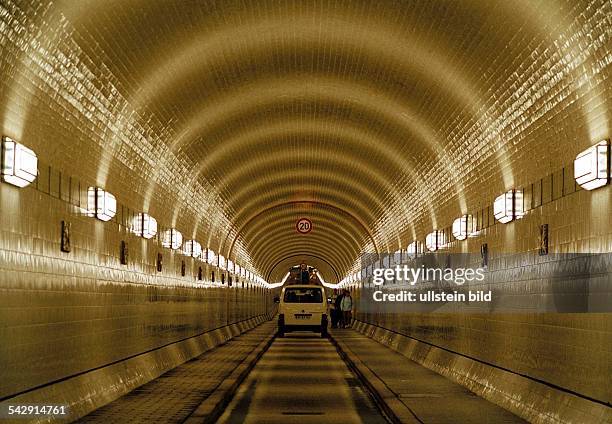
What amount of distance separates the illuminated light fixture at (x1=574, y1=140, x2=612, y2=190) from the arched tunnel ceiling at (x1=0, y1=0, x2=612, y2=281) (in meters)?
0.23

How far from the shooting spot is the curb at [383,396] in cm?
1295

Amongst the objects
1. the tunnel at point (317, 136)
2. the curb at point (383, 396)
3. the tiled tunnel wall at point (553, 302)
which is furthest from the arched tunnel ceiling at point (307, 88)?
the curb at point (383, 396)

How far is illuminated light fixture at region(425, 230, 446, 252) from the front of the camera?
887 inches

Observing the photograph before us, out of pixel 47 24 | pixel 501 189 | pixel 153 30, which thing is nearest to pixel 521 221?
pixel 501 189

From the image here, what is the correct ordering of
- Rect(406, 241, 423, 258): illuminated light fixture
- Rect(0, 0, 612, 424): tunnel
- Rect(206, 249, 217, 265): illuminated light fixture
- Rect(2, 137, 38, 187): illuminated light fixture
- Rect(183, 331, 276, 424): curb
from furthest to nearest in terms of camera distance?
1. Rect(206, 249, 217, 265): illuminated light fixture
2. Rect(406, 241, 423, 258): illuminated light fixture
3. Rect(183, 331, 276, 424): curb
4. Rect(0, 0, 612, 424): tunnel
5. Rect(2, 137, 38, 187): illuminated light fixture

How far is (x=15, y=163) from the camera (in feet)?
33.6

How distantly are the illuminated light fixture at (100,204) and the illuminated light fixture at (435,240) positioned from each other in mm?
8887

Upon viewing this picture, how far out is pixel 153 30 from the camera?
1320 cm

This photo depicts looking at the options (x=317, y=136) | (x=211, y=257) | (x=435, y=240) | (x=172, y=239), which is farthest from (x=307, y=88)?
(x=211, y=257)

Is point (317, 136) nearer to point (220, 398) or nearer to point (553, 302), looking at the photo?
point (220, 398)

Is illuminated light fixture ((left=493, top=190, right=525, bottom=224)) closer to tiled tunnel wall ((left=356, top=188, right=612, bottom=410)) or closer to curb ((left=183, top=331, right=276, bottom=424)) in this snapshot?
tiled tunnel wall ((left=356, top=188, right=612, bottom=410))

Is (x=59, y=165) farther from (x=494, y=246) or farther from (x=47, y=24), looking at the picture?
(x=494, y=246)

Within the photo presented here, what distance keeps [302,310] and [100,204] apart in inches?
1034

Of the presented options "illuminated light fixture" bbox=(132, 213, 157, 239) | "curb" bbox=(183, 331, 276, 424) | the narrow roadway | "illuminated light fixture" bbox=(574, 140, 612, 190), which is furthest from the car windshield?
"illuminated light fixture" bbox=(574, 140, 612, 190)
